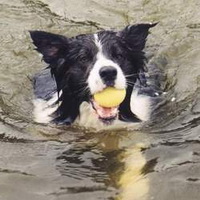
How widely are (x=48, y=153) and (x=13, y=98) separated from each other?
153cm

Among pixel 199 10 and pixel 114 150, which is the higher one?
pixel 199 10

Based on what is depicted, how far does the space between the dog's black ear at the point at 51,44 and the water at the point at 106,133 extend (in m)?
0.80

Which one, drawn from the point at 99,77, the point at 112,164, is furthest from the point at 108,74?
the point at 112,164

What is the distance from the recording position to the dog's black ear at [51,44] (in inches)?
241

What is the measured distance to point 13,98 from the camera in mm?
7285

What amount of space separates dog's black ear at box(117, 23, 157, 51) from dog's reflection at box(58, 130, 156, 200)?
938 mm

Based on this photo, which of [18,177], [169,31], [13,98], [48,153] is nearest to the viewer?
[18,177]

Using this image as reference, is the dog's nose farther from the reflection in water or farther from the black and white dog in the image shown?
the reflection in water

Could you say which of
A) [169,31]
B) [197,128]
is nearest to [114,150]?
[197,128]

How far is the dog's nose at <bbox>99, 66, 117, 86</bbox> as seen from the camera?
5.57m

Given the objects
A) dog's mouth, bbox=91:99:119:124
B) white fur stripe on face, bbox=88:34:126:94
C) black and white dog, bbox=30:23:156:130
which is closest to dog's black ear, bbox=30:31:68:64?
black and white dog, bbox=30:23:156:130

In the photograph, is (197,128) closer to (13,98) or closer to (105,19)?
(13,98)

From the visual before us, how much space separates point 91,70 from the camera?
5.73 m

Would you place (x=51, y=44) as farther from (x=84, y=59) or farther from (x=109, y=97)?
(x=109, y=97)
